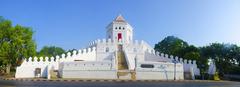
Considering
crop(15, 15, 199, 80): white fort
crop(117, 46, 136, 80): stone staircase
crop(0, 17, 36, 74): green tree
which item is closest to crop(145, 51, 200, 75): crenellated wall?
crop(15, 15, 199, 80): white fort

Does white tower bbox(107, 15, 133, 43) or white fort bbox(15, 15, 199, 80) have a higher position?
white tower bbox(107, 15, 133, 43)

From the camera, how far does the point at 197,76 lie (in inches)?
1921

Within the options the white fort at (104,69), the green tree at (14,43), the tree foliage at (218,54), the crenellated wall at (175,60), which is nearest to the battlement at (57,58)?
the white fort at (104,69)

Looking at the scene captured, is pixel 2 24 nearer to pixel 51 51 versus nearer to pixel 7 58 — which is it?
pixel 7 58

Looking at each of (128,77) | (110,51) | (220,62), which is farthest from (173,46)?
(128,77)

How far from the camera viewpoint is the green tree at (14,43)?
5053cm

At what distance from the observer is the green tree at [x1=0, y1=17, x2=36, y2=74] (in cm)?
5053

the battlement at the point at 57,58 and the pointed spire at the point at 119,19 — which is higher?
the pointed spire at the point at 119,19

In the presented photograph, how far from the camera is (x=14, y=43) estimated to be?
166 feet

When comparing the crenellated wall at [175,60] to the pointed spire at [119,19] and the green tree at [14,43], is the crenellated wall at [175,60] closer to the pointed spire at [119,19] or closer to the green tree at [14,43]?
the pointed spire at [119,19]

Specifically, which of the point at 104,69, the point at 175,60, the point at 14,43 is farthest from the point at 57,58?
the point at 175,60

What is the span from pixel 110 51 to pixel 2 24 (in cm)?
1656

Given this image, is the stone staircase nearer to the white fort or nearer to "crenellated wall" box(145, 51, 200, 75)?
the white fort

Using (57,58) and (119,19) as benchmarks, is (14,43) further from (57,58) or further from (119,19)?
(119,19)
